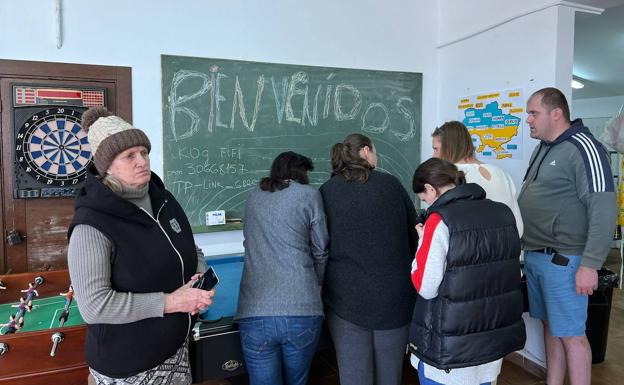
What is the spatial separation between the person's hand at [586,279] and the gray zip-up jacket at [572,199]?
0.03 m

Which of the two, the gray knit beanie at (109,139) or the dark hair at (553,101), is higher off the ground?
the dark hair at (553,101)

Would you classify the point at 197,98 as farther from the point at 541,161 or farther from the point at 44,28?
the point at 541,161

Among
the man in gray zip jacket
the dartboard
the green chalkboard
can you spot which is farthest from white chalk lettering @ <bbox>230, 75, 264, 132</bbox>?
the man in gray zip jacket

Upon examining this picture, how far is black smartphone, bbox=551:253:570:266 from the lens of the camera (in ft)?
7.13

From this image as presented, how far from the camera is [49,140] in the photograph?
2.66 m

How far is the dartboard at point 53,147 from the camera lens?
262cm

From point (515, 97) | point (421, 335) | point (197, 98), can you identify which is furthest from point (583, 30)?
point (421, 335)

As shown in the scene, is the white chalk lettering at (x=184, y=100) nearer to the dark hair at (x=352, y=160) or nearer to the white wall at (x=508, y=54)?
the dark hair at (x=352, y=160)

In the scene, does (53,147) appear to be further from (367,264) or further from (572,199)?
(572,199)

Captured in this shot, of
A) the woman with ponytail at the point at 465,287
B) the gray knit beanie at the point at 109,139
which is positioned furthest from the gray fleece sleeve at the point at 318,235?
the gray knit beanie at the point at 109,139

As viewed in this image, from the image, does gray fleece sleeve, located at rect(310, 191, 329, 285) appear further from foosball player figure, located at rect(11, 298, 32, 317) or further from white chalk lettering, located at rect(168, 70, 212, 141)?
white chalk lettering, located at rect(168, 70, 212, 141)

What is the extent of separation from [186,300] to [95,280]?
10.5 inches

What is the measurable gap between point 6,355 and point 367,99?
2.83m

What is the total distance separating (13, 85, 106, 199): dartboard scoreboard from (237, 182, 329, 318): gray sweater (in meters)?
1.49
